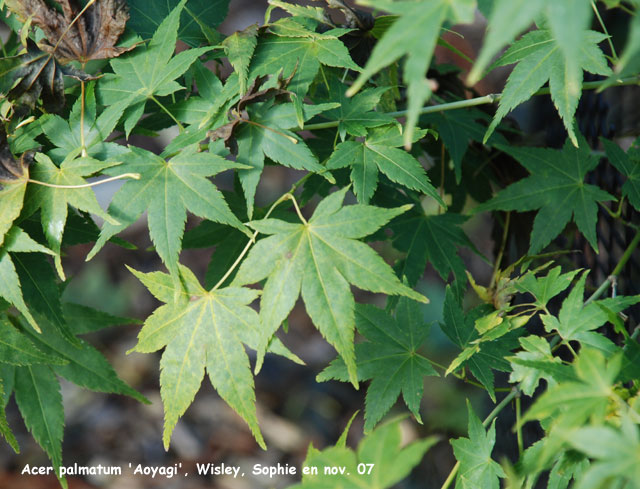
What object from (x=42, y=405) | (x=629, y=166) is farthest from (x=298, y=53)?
(x=42, y=405)

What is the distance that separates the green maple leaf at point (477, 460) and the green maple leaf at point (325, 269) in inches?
7.6

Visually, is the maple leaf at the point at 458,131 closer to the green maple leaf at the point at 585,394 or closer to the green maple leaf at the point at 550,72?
the green maple leaf at the point at 550,72

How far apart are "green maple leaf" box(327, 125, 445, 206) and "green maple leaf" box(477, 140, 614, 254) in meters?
0.20

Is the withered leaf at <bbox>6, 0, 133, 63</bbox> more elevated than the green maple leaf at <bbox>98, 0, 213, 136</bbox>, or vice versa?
the withered leaf at <bbox>6, 0, 133, 63</bbox>

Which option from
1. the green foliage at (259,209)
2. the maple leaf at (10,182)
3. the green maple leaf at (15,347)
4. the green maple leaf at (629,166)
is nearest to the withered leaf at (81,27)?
the green foliage at (259,209)

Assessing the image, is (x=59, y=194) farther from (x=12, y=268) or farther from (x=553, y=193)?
(x=553, y=193)

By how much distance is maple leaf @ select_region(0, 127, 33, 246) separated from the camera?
643mm

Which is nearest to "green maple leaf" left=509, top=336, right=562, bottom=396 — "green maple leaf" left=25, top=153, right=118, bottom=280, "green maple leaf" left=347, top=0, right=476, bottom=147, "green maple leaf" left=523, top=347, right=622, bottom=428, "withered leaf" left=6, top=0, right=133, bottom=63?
"green maple leaf" left=523, top=347, right=622, bottom=428

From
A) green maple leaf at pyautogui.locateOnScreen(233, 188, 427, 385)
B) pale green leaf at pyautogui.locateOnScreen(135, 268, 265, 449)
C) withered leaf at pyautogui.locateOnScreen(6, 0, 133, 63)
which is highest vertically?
withered leaf at pyautogui.locateOnScreen(6, 0, 133, 63)

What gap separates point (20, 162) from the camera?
667 mm

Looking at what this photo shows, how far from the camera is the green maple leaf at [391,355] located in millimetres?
773

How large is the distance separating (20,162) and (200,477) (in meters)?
1.47

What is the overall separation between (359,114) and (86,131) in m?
0.34

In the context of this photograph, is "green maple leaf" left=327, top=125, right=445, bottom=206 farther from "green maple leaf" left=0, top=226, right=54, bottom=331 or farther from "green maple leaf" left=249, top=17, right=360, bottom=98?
"green maple leaf" left=0, top=226, right=54, bottom=331
